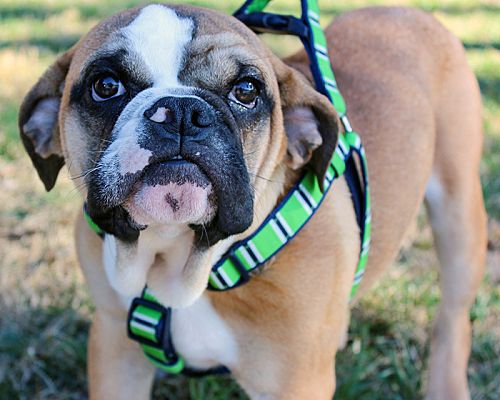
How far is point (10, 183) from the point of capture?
177 inches

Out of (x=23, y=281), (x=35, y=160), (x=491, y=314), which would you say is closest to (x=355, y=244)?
(x=35, y=160)

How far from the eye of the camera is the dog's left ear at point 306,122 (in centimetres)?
239

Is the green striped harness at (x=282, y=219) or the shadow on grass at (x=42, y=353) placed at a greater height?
the green striped harness at (x=282, y=219)

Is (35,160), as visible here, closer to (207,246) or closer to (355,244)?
(207,246)

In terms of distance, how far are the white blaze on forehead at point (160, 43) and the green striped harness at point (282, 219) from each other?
47 centimetres

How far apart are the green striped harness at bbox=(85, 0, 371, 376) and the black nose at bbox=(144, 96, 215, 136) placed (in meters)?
0.47

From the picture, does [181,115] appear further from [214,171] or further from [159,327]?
[159,327]

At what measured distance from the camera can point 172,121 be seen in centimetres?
191

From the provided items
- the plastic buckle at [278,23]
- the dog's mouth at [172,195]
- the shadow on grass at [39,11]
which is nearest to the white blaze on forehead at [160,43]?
the dog's mouth at [172,195]

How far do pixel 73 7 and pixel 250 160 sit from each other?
23.0 feet

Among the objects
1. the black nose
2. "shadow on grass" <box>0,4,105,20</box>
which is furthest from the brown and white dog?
"shadow on grass" <box>0,4,105,20</box>

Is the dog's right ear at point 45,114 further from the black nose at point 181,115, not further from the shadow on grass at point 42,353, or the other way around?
the shadow on grass at point 42,353

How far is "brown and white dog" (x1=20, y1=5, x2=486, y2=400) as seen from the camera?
1980mm

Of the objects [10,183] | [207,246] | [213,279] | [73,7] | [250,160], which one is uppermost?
[250,160]
